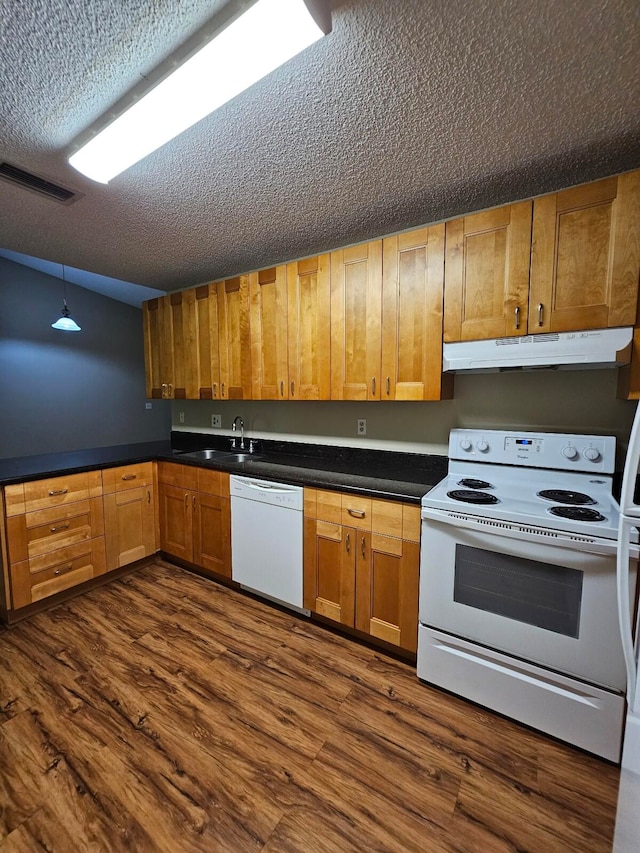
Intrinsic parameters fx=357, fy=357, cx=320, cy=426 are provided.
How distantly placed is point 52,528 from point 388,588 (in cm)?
222

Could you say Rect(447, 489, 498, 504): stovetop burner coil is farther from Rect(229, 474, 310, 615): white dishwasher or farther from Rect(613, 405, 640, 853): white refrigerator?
Rect(229, 474, 310, 615): white dishwasher

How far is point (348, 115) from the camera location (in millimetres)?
1299

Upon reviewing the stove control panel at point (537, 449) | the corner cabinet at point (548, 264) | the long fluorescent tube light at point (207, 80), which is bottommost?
the stove control panel at point (537, 449)

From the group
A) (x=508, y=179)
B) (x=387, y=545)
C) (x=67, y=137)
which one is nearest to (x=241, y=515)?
(x=387, y=545)

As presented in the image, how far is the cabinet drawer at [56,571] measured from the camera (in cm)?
225

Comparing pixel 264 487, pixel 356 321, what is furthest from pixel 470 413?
pixel 264 487

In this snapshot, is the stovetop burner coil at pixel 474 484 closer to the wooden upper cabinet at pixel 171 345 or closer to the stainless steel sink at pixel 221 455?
the stainless steel sink at pixel 221 455

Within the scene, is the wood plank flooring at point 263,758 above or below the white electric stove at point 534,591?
below

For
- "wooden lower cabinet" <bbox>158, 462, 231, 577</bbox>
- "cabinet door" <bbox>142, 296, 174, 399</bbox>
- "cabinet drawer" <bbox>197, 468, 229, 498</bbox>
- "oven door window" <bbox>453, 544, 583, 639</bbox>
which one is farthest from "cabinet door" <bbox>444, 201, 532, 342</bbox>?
"cabinet door" <bbox>142, 296, 174, 399</bbox>

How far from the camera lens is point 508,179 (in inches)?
67.3

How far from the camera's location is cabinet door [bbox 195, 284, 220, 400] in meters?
2.88

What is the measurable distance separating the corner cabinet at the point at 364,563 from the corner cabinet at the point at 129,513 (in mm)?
1533

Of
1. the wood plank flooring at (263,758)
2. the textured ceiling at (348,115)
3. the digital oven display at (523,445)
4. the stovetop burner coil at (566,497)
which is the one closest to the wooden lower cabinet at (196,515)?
the wood plank flooring at (263,758)

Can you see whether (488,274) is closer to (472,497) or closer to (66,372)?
(472,497)
